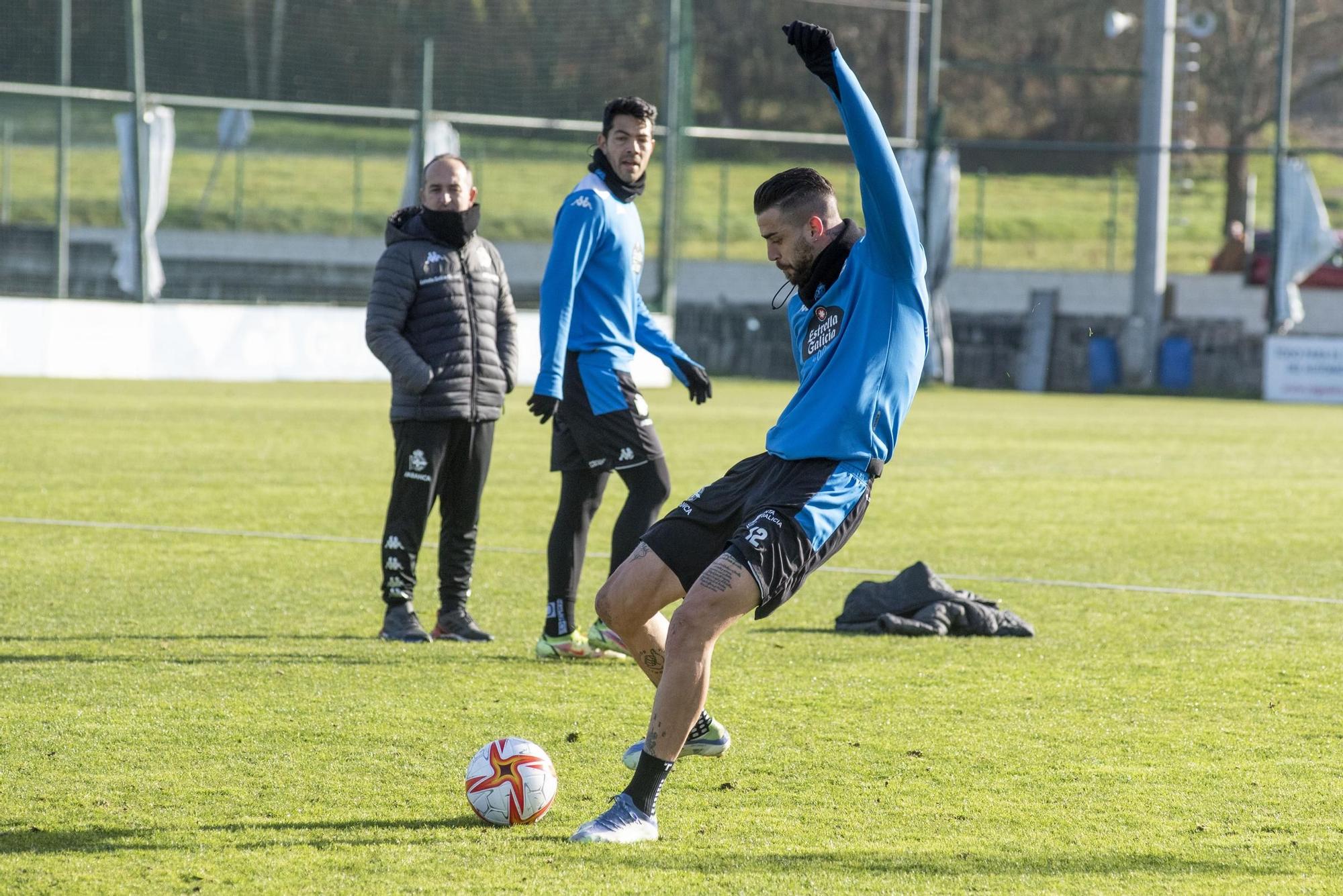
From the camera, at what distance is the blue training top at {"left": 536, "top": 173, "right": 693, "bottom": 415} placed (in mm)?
6934

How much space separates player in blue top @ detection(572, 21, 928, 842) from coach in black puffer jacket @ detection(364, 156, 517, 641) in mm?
2527

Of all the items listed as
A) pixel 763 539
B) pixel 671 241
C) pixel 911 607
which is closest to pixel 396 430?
pixel 911 607

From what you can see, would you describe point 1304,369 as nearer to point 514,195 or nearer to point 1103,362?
point 1103,362

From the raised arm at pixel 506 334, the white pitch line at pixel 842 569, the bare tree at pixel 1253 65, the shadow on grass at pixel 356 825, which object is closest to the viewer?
the shadow on grass at pixel 356 825

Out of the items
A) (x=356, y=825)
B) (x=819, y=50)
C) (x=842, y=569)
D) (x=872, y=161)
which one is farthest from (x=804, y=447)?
(x=842, y=569)

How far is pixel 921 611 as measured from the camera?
799 centimetres

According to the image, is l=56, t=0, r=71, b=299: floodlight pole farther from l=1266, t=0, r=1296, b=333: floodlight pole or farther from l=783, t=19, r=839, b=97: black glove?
l=783, t=19, r=839, b=97: black glove

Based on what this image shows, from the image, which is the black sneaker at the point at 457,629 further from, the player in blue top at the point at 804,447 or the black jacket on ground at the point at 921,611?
the player in blue top at the point at 804,447

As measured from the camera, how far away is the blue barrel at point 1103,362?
1166 inches

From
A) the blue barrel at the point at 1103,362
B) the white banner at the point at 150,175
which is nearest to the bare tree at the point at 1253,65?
the blue barrel at the point at 1103,362

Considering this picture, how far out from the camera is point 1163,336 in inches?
1173

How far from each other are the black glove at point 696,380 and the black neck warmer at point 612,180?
27.8 inches

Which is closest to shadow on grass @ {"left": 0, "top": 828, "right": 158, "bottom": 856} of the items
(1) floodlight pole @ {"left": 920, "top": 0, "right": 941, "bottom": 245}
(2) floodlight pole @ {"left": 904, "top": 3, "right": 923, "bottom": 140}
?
(1) floodlight pole @ {"left": 920, "top": 0, "right": 941, "bottom": 245}

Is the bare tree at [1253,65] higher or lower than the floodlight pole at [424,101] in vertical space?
higher
